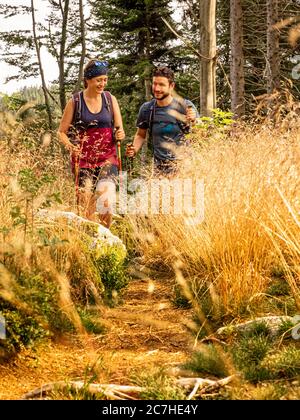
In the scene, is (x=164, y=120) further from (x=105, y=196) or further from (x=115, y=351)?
(x=115, y=351)

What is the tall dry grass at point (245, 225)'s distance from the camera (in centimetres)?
395

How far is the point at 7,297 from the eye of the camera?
320 cm

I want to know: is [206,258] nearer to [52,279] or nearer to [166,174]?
[52,279]

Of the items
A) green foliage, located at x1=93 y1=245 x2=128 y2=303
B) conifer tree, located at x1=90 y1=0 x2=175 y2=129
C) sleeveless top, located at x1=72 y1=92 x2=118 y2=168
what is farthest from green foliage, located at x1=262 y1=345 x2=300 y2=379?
conifer tree, located at x1=90 y1=0 x2=175 y2=129

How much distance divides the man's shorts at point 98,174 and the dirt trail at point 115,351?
1.46 m

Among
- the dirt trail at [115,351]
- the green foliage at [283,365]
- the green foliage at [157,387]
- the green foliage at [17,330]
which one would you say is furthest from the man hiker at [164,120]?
the green foliage at [157,387]

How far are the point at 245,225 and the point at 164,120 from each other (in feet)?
8.13

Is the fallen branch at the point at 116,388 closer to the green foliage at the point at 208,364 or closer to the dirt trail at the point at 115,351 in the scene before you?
the dirt trail at the point at 115,351

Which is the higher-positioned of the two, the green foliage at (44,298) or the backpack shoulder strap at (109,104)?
the backpack shoulder strap at (109,104)

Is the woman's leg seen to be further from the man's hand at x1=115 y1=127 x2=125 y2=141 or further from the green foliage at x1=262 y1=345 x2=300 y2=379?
the green foliage at x1=262 y1=345 x2=300 y2=379

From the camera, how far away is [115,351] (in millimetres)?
3350

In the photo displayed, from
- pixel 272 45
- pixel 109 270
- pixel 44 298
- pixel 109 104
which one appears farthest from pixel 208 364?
pixel 272 45

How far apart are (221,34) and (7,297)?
17211mm
